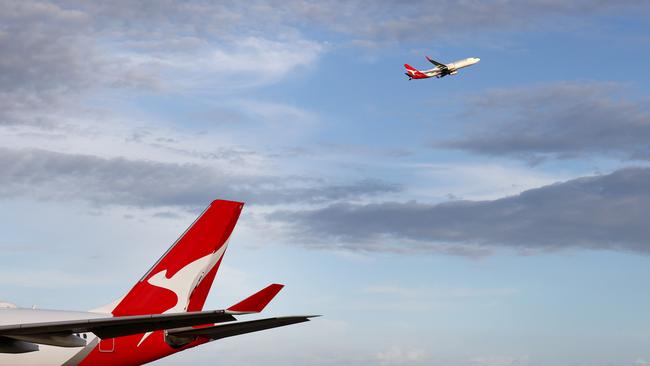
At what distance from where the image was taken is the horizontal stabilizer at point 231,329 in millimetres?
32991

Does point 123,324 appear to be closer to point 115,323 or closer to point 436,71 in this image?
point 115,323

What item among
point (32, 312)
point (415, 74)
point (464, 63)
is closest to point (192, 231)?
point (32, 312)

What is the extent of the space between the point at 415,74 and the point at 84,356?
63275 millimetres

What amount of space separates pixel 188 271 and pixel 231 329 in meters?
7.00

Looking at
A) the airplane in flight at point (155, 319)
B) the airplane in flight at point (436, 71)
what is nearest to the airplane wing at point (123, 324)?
the airplane in flight at point (155, 319)

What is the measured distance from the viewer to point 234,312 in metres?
29.8

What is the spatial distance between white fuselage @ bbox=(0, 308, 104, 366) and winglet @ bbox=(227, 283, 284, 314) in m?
9.81

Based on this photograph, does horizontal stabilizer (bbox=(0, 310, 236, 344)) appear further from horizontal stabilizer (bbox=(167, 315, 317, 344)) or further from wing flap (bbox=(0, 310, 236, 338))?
horizontal stabilizer (bbox=(167, 315, 317, 344))

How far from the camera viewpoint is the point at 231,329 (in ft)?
121

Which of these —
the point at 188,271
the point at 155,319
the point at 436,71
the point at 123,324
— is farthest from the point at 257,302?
the point at 436,71

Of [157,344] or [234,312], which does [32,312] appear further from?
[234,312]

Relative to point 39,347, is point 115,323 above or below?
below

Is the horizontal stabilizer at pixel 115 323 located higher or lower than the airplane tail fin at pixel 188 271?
lower

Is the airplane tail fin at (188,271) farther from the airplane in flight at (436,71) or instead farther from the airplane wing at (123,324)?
the airplane in flight at (436,71)
